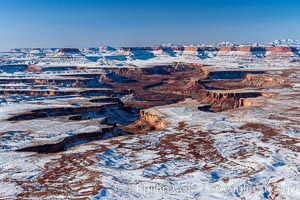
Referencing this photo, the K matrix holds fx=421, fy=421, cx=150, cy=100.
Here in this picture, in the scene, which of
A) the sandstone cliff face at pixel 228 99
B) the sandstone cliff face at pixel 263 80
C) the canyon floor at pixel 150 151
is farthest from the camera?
the sandstone cliff face at pixel 263 80

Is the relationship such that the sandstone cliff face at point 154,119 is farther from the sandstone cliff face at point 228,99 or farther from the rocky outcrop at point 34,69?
the rocky outcrop at point 34,69

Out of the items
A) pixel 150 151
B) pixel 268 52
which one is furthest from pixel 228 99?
pixel 268 52

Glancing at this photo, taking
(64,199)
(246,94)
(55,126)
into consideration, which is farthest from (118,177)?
(246,94)

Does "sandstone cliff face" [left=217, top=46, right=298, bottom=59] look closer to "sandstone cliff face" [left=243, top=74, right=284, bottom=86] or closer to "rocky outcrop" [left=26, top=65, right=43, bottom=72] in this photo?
"sandstone cliff face" [left=243, top=74, right=284, bottom=86]

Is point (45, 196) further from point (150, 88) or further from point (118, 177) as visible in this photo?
point (150, 88)

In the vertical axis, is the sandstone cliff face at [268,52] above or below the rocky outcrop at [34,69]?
above

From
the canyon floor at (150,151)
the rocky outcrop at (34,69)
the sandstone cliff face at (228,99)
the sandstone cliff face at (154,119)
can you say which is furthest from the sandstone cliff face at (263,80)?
the rocky outcrop at (34,69)

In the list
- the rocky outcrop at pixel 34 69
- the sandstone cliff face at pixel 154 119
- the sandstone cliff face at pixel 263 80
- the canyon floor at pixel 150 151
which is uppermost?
the canyon floor at pixel 150 151

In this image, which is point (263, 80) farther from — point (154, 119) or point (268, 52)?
point (268, 52)

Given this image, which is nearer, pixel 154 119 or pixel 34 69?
pixel 154 119

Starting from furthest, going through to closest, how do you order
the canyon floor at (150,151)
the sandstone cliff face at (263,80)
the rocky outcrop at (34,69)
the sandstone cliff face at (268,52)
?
the sandstone cliff face at (268,52)
the rocky outcrop at (34,69)
the sandstone cliff face at (263,80)
the canyon floor at (150,151)

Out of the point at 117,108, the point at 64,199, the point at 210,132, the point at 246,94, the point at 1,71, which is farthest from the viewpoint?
the point at 1,71
